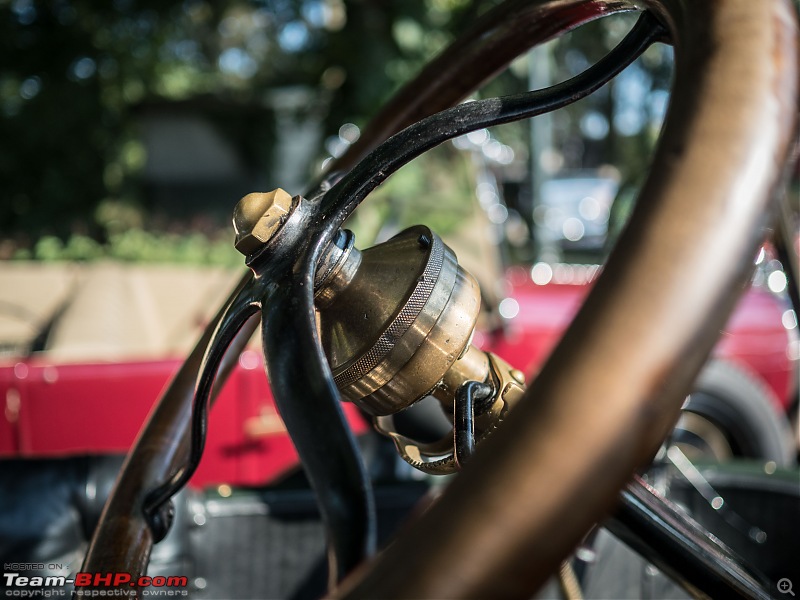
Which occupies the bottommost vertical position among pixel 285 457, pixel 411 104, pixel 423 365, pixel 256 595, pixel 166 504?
pixel 285 457

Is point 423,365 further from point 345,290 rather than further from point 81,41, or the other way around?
point 81,41

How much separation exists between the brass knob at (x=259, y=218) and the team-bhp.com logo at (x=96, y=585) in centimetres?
37

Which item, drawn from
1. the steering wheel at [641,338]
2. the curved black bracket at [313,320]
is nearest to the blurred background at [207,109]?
the curved black bracket at [313,320]

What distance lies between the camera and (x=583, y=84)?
2.30ft

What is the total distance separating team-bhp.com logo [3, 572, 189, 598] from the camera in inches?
29.1

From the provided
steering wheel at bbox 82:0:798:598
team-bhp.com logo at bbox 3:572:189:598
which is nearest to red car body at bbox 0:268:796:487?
team-bhp.com logo at bbox 3:572:189:598

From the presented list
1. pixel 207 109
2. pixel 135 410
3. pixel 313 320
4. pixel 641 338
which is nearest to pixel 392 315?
pixel 313 320

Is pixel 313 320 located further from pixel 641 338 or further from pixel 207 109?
pixel 207 109

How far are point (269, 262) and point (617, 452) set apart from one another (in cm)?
36

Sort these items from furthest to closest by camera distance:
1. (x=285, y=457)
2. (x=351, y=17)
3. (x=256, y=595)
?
(x=351, y=17), (x=285, y=457), (x=256, y=595)

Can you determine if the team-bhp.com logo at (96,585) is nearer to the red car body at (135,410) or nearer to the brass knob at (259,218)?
the brass knob at (259,218)

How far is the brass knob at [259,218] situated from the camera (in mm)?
643

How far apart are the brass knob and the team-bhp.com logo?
37 cm

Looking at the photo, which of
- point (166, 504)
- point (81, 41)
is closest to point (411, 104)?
point (166, 504)
